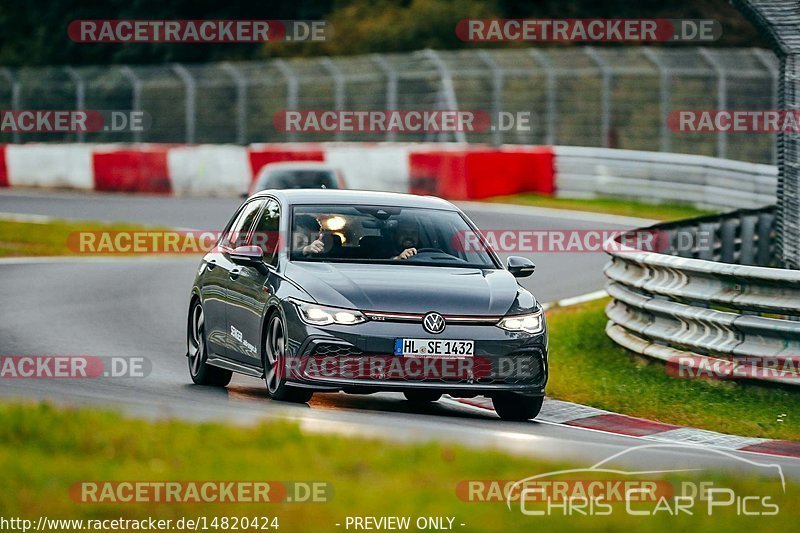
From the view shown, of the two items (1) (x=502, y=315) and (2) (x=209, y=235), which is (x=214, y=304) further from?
(2) (x=209, y=235)

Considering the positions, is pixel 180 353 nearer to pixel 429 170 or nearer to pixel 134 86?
pixel 429 170

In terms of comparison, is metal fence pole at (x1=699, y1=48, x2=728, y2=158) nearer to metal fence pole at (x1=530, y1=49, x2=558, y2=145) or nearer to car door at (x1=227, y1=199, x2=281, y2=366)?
metal fence pole at (x1=530, y1=49, x2=558, y2=145)

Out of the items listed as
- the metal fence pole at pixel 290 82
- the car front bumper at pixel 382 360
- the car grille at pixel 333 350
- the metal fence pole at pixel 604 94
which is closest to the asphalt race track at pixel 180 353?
the car front bumper at pixel 382 360

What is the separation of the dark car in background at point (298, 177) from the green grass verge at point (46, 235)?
9.73 feet

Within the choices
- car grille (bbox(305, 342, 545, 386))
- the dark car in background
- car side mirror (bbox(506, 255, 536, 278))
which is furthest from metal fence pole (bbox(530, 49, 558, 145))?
car grille (bbox(305, 342, 545, 386))

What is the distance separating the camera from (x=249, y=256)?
1198 centimetres

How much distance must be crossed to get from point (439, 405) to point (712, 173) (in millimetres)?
19141

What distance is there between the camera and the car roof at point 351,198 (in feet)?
40.9

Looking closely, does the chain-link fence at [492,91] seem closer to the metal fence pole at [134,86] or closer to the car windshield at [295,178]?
the metal fence pole at [134,86]

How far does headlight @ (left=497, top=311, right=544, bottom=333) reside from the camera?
1127 centimetres

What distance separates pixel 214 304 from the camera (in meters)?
13.0

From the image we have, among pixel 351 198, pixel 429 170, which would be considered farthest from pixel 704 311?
pixel 429 170

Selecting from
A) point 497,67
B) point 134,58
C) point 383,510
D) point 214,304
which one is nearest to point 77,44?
point 134,58

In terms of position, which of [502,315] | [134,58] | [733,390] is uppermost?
[502,315]
